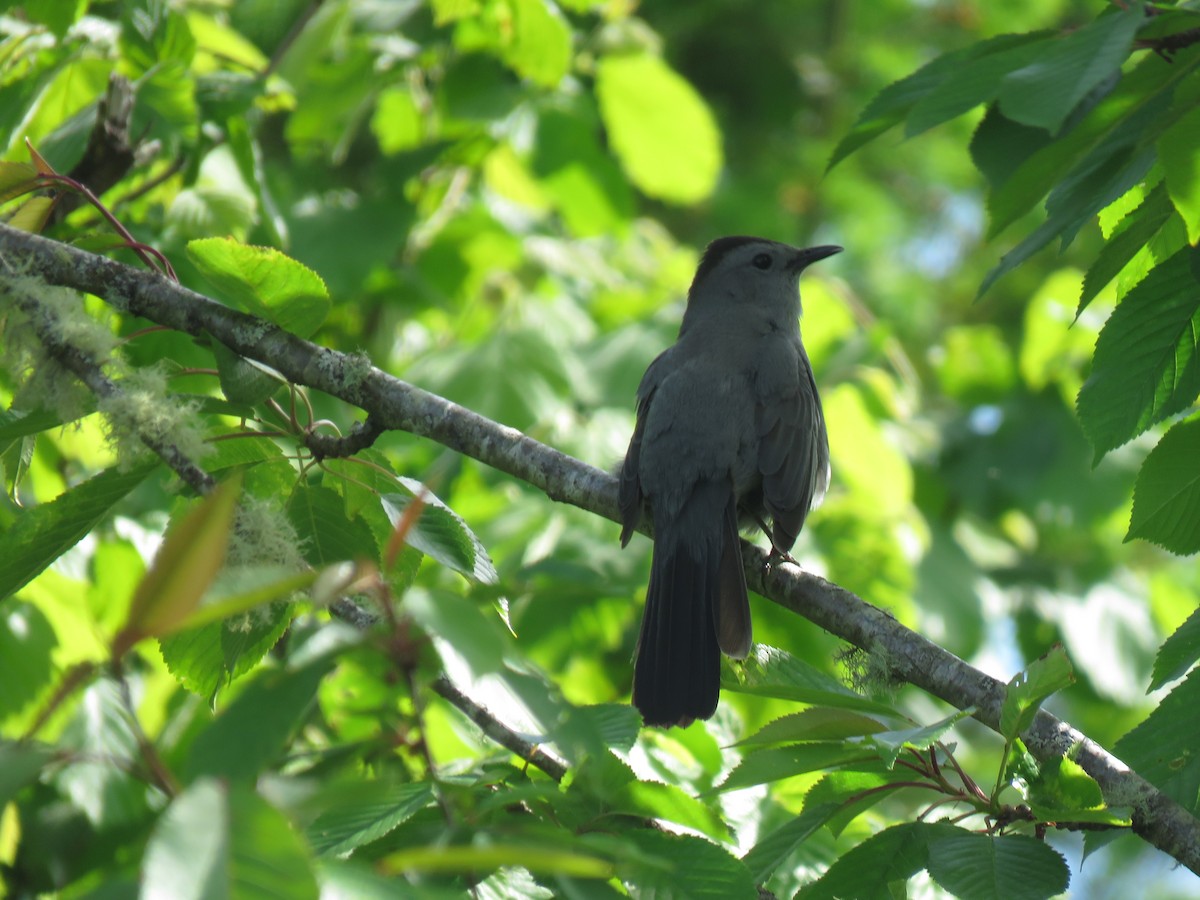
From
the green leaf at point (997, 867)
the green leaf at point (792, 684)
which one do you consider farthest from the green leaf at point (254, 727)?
the green leaf at point (997, 867)

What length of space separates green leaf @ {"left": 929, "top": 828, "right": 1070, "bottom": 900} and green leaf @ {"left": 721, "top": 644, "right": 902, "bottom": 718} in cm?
21

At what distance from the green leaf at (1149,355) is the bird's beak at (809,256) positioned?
259 cm

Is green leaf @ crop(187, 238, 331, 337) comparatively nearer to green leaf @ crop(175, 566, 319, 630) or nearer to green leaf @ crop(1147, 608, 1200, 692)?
green leaf @ crop(175, 566, 319, 630)

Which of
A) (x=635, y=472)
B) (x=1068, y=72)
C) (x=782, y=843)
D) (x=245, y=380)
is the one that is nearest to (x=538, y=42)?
(x=635, y=472)

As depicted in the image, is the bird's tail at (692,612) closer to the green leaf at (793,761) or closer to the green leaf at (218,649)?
the green leaf at (793,761)

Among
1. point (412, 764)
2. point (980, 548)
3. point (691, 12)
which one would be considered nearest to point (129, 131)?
point (412, 764)

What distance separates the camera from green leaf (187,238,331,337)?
220 centimetres

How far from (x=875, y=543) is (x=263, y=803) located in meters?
3.69

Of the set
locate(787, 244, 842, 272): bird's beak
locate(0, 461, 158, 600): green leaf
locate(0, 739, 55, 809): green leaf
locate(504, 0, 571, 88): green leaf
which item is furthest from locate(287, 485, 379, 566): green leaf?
locate(787, 244, 842, 272): bird's beak

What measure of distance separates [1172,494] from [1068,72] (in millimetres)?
899

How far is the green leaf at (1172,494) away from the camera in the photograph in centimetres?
222

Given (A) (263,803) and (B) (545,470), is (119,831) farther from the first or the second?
(A) (263,803)

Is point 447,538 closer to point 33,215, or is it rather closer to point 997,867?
point 997,867

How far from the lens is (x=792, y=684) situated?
2.07 metres
